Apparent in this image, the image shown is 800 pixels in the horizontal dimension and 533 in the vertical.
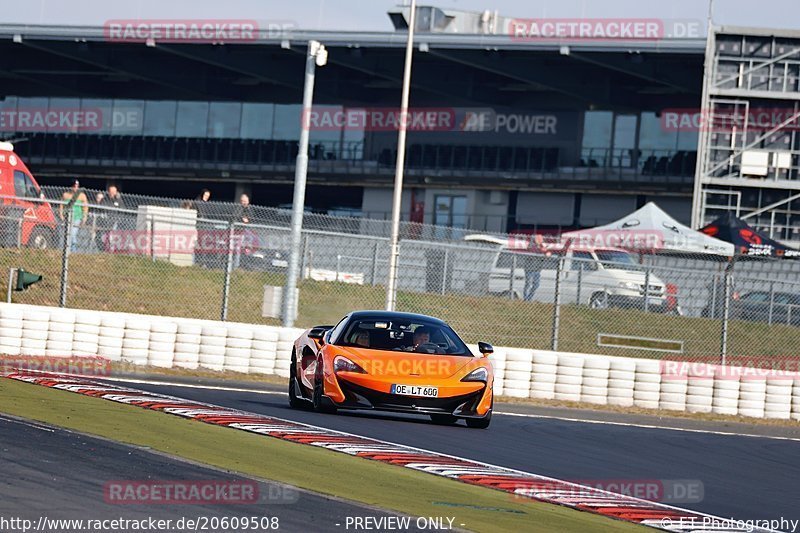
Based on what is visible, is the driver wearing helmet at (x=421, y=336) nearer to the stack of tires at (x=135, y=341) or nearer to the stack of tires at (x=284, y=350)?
the stack of tires at (x=284, y=350)

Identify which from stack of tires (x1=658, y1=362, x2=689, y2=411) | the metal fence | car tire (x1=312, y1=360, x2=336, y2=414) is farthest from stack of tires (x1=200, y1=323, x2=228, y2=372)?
stack of tires (x1=658, y1=362, x2=689, y2=411)

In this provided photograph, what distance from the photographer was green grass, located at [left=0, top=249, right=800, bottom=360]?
22.8 m

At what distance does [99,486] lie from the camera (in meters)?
8.03

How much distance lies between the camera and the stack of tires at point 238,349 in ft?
65.5

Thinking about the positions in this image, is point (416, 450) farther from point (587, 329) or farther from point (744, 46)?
point (744, 46)

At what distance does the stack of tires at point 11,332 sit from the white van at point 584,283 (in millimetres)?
8182

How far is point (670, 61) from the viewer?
45125 mm

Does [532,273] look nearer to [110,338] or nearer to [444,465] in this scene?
[110,338]

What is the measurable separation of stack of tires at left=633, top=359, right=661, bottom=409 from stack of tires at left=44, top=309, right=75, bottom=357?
8212 millimetres

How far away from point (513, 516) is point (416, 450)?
123 inches

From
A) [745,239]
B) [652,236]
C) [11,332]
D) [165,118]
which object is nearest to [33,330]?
[11,332]

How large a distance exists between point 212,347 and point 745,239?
18.9 meters

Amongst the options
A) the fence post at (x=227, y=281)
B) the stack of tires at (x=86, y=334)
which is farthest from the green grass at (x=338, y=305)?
the stack of tires at (x=86, y=334)

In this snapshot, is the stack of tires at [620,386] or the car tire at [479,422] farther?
the stack of tires at [620,386]
